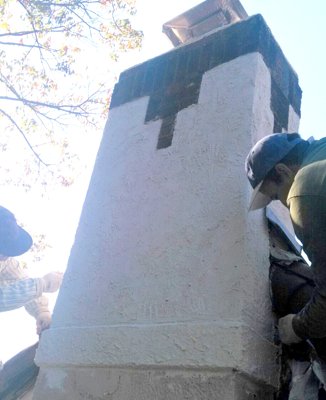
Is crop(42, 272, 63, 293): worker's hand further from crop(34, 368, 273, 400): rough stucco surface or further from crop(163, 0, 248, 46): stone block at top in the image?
crop(163, 0, 248, 46): stone block at top

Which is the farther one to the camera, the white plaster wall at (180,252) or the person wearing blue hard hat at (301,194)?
the white plaster wall at (180,252)

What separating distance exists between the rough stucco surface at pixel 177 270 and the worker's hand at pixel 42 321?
84 cm

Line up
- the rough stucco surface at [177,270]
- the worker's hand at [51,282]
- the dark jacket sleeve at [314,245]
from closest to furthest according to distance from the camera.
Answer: the dark jacket sleeve at [314,245] → the rough stucco surface at [177,270] → the worker's hand at [51,282]

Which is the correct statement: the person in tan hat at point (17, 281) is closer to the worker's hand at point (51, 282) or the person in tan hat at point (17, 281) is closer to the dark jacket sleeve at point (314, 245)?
the worker's hand at point (51, 282)

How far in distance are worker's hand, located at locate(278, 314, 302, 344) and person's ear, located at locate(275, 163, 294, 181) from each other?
0.58 m

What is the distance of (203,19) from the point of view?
3.34 metres

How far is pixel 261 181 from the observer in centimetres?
197

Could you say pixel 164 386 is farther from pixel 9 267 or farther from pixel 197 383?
pixel 9 267

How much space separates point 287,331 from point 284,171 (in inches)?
26.5

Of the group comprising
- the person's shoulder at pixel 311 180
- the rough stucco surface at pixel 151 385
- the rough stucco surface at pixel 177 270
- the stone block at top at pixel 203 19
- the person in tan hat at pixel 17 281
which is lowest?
the person in tan hat at pixel 17 281

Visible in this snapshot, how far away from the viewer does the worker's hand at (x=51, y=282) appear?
393 centimetres

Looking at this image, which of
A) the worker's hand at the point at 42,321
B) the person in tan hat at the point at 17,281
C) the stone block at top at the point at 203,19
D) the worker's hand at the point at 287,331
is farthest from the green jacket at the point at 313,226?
the person in tan hat at the point at 17,281

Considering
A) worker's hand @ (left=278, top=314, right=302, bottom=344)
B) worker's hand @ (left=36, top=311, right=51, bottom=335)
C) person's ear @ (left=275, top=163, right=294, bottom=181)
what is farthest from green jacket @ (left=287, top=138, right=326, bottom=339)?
worker's hand @ (left=36, top=311, right=51, bottom=335)

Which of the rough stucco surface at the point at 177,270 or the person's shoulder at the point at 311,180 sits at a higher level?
the person's shoulder at the point at 311,180
